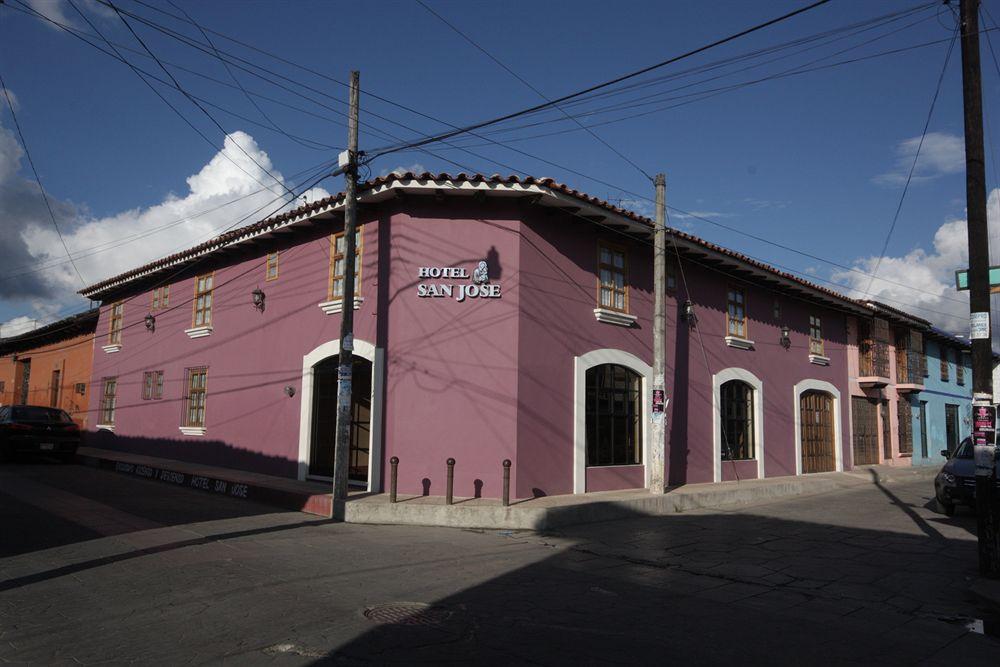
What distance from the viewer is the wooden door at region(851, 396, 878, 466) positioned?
2341 centimetres

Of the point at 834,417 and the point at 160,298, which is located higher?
the point at 160,298

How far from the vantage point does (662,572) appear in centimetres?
798

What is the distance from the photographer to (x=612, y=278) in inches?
589

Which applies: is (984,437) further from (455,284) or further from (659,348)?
(455,284)

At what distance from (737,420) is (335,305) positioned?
35.5 feet

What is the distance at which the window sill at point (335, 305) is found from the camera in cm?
1376

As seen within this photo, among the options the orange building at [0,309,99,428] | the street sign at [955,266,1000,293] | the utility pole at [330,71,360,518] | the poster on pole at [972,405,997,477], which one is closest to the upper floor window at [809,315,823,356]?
the street sign at [955,266,1000,293]

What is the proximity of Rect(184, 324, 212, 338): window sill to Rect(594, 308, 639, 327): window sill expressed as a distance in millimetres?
10121

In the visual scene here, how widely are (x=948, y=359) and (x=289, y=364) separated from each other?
2895 cm

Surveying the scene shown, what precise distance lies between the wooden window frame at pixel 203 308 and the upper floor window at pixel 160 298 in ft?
6.10

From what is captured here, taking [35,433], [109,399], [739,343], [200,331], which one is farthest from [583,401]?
[109,399]

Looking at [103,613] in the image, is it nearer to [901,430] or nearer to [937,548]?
[937,548]

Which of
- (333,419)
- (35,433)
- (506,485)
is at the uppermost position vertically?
(333,419)

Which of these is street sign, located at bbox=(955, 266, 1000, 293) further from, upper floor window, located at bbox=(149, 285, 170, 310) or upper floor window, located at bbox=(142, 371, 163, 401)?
upper floor window, located at bbox=(149, 285, 170, 310)
